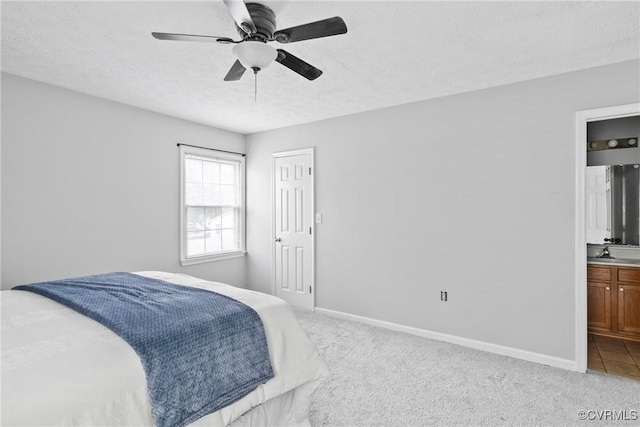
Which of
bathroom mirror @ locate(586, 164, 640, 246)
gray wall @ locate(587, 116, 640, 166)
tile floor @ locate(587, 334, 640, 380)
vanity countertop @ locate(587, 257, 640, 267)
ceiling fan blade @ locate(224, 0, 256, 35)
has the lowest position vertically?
tile floor @ locate(587, 334, 640, 380)

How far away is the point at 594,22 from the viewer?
2.11 m

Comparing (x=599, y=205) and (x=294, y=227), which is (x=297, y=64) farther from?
(x=599, y=205)

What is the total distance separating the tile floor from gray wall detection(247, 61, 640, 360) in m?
0.35

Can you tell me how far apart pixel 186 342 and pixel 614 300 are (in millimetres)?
4048

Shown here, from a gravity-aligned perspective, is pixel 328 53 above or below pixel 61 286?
above

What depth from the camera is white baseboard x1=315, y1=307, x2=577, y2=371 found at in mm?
2914

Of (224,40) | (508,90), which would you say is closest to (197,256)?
(224,40)

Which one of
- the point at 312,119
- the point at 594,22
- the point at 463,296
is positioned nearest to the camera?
the point at 594,22

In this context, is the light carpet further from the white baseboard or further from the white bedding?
the white bedding

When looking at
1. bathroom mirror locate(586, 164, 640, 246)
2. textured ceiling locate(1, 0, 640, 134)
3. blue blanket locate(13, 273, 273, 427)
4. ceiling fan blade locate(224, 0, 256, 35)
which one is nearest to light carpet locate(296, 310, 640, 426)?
blue blanket locate(13, 273, 273, 427)

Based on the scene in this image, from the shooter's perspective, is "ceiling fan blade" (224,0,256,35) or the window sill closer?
"ceiling fan blade" (224,0,256,35)

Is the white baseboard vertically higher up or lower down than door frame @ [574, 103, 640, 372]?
lower down

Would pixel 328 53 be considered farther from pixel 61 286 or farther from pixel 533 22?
pixel 61 286

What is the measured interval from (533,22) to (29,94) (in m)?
4.06
